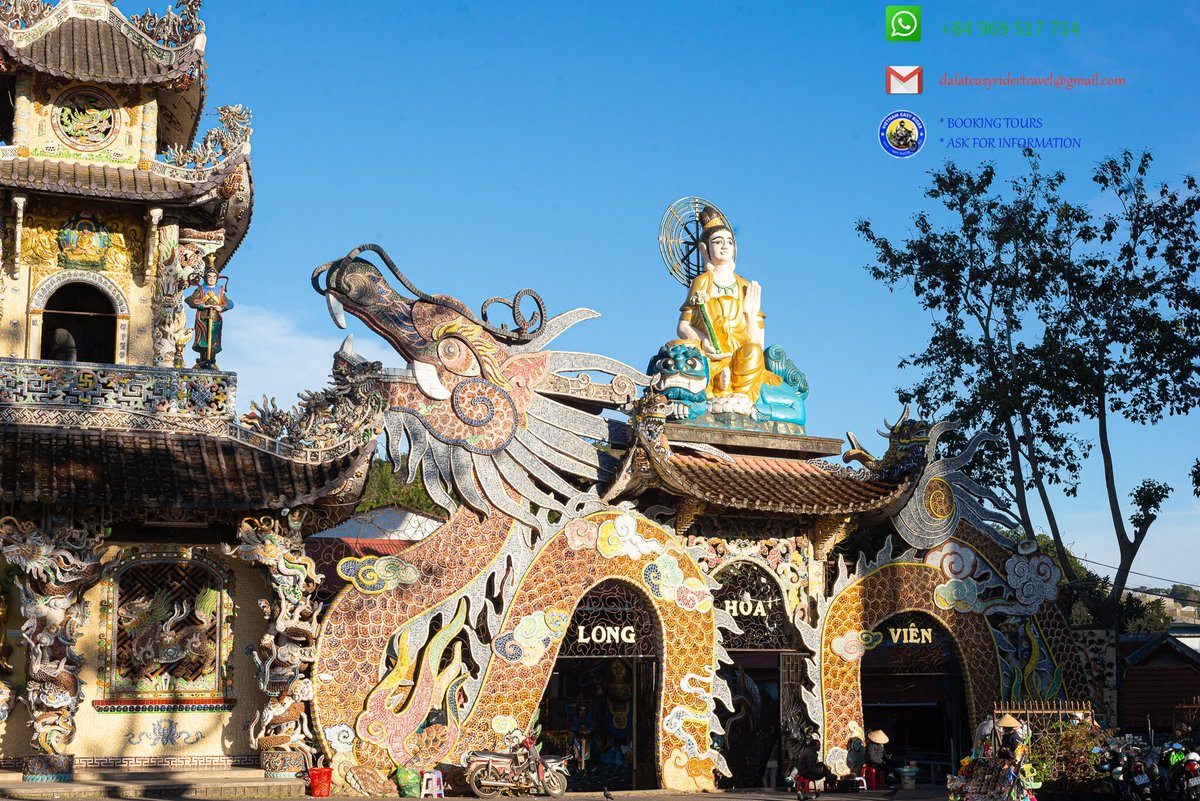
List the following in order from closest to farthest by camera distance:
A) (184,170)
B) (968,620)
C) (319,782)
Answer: (319,782) → (184,170) → (968,620)

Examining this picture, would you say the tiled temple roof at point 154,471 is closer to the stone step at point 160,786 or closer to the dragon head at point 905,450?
the stone step at point 160,786

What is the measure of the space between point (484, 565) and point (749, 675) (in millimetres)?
6206

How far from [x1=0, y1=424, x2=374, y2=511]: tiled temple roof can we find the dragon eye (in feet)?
7.26

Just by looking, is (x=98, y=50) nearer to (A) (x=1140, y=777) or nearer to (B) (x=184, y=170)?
(B) (x=184, y=170)

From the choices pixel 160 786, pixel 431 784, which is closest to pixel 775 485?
pixel 431 784

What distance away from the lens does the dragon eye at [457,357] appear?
58.8ft

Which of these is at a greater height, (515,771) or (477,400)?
(477,400)

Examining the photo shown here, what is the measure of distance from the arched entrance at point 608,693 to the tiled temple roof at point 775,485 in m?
1.56

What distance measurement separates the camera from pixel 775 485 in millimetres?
19156

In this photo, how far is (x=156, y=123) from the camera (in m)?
18.2

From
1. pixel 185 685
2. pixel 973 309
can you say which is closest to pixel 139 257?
pixel 185 685

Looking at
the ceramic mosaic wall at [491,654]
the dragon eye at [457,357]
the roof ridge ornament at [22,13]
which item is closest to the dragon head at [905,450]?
the ceramic mosaic wall at [491,654]

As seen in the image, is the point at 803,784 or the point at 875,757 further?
the point at 875,757

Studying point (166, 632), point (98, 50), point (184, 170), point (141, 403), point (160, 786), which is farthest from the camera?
point (98, 50)
